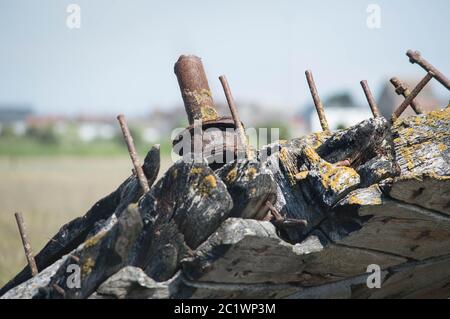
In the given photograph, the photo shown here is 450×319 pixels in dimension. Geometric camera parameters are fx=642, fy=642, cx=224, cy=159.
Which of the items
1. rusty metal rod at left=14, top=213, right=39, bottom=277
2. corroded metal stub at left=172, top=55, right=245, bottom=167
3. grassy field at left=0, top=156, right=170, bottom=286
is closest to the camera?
corroded metal stub at left=172, top=55, right=245, bottom=167

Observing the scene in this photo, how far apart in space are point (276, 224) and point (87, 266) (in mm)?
1577

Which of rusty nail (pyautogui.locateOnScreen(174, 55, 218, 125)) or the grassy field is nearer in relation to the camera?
rusty nail (pyautogui.locateOnScreen(174, 55, 218, 125))

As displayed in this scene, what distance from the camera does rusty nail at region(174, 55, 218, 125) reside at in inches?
255

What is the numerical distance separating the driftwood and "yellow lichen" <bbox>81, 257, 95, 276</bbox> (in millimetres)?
10

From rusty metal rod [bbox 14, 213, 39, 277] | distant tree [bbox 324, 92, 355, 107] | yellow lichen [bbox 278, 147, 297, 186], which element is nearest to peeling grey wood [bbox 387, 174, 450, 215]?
yellow lichen [bbox 278, 147, 297, 186]

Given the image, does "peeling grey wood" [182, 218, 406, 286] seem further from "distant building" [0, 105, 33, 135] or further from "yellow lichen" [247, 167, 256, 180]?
"distant building" [0, 105, 33, 135]

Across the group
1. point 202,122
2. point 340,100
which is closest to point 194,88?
point 202,122

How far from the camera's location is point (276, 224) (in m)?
5.38

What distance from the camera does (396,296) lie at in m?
6.86

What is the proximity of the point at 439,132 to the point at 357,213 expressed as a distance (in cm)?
114

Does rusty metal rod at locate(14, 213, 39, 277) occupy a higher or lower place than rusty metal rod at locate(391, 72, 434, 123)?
lower

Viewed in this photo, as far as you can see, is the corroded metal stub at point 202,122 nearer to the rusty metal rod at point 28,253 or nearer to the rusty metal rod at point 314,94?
the rusty metal rod at point 314,94

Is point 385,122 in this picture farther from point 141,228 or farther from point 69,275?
point 69,275

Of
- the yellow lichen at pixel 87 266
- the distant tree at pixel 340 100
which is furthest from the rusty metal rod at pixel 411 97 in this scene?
the distant tree at pixel 340 100
